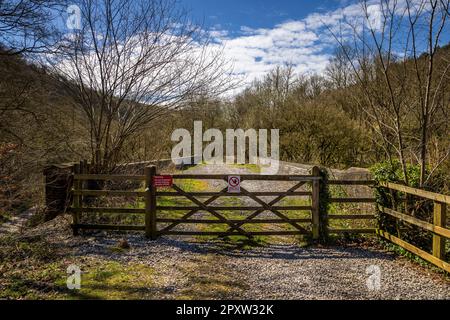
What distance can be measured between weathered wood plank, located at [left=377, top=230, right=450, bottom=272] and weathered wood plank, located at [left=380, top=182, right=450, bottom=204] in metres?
0.89

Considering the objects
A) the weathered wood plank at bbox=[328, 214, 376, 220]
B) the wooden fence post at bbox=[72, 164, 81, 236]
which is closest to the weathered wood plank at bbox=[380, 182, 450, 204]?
the weathered wood plank at bbox=[328, 214, 376, 220]

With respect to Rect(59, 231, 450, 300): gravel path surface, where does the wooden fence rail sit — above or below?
above

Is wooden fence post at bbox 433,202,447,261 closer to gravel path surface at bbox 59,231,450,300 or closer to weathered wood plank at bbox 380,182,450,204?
weathered wood plank at bbox 380,182,450,204

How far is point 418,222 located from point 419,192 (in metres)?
0.49

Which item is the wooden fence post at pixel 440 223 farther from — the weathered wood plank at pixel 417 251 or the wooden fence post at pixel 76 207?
the wooden fence post at pixel 76 207

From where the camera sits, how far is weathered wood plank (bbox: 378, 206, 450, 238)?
448 centimetres

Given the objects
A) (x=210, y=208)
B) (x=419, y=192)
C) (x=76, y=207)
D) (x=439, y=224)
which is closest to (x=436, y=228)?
(x=439, y=224)

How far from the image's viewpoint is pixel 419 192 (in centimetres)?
498

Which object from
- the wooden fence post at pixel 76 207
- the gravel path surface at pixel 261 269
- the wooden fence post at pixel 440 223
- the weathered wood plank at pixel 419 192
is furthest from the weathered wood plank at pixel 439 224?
the wooden fence post at pixel 76 207

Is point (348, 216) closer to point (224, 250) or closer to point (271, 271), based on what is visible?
point (271, 271)

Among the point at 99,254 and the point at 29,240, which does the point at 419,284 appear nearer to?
the point at 99,254

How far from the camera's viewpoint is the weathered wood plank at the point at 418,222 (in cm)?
448

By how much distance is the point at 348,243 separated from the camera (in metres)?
6.27
